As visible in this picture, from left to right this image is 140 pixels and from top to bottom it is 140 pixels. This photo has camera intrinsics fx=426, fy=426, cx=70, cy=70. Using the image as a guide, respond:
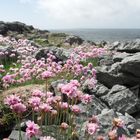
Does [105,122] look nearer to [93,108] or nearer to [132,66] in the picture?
[93,108]

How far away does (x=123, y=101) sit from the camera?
9.67 meters

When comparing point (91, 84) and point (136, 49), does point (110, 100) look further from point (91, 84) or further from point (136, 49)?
point (136, 49)

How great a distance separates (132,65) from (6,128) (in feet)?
14.2

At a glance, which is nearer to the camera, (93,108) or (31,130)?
(31,130)

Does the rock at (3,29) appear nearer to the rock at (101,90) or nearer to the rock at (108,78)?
the rock at (108,78)

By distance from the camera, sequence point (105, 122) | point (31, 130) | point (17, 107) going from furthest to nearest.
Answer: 1. point (105, 122)
2. point (17, 107)
3. point (31, 130)

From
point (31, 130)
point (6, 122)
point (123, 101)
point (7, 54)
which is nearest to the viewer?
point (31, 130)

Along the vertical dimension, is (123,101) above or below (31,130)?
below

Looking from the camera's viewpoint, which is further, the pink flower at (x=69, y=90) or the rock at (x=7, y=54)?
the rock at (x=7, y=54)

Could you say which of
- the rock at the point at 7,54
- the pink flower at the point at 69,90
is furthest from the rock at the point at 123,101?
the rock at the point at 7,54

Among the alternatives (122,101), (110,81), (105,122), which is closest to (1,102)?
(105,122)

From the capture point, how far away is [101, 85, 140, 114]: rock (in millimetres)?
9531

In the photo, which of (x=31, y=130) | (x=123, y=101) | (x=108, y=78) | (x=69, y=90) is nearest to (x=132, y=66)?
(x=108, y=78)

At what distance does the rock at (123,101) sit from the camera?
953cm
